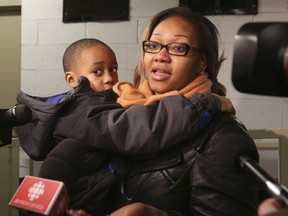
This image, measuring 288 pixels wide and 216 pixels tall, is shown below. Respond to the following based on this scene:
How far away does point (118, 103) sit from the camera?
44.5 inches

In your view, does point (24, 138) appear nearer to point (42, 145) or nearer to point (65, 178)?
point (42, 145)

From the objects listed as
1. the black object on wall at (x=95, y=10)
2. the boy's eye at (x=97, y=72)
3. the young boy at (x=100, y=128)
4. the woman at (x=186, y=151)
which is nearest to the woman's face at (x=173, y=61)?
the woman at (x=186, y=151)

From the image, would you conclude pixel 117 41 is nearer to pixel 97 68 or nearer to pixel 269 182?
pixel 97 68

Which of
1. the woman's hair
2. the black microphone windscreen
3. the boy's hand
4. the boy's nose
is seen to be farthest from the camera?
the boy's nose

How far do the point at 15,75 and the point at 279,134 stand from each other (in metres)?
2.08

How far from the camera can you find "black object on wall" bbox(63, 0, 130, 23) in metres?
2.42

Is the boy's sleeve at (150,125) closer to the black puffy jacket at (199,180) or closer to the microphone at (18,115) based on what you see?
the black puffy jacket at (199,180)

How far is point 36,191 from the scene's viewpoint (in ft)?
2.16

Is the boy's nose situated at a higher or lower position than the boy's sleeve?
higher


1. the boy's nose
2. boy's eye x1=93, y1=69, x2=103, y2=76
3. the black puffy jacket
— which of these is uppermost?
boy's eye x1=93, y1=69, x2=103, y2=76

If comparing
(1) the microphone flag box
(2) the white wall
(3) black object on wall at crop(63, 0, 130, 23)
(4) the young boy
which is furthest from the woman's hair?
(3) black object on wall at crop(63, 0, 130, 23)

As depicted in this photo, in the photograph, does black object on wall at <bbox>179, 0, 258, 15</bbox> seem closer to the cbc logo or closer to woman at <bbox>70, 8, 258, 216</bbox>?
woman at <bbox>70, 8, 258, 216</bbox>

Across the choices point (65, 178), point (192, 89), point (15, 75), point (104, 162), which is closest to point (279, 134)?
point (192, 89)

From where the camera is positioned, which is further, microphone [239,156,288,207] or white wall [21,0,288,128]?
white wall [21,0,288,128]
